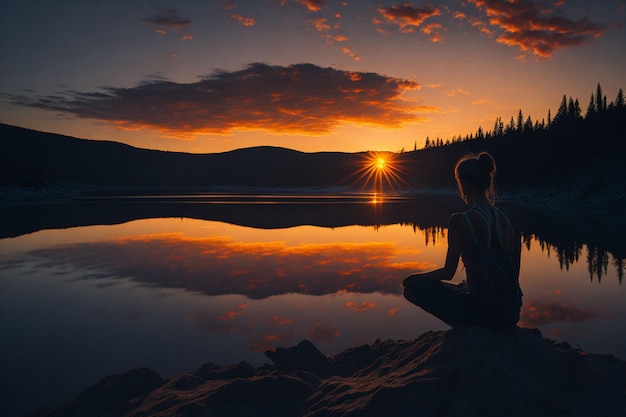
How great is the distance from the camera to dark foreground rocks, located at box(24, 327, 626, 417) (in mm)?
3242

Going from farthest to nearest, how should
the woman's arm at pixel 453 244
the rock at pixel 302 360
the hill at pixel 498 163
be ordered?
the hill at pixel 498 163 → the rock at pixel 302 360 → the woman's arm at pixel 453 244

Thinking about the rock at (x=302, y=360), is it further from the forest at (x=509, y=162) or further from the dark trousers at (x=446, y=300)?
the forest at (x=509, y=162)

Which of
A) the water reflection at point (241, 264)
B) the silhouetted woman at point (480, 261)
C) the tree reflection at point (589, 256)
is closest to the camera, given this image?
the silhouetted woman at point (480, 261)

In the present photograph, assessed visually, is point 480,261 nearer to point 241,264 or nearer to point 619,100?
point 241,264

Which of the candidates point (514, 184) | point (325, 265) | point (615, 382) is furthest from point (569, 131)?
point (615, 382)

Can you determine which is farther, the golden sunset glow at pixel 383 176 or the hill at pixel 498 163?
the golden sunset glow at pixel 383 176

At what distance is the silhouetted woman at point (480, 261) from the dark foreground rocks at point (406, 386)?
0.70 feet

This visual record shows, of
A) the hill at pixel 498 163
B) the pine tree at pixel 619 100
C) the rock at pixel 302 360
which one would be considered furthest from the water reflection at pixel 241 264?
the pine tree at pixel 619 100

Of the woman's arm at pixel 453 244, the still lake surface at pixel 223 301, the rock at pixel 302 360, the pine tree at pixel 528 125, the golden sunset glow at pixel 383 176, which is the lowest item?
the still lake surface at pixel 223 301

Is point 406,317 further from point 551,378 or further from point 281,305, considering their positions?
point 551,378

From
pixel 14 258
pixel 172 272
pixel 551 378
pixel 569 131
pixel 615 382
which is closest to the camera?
pixel 551 378

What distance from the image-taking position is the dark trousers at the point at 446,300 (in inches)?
157

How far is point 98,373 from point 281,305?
3.73m

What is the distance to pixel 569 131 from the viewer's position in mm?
73188
